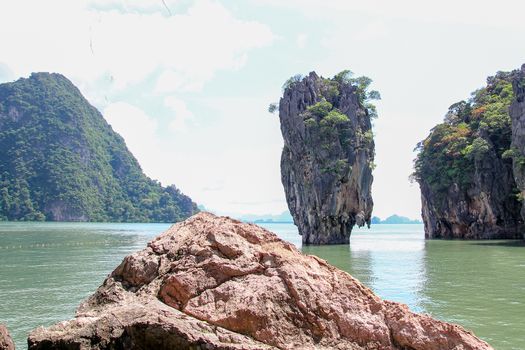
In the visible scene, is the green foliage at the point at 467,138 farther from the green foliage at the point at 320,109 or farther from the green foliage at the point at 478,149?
the green foliage at the point at 320,109

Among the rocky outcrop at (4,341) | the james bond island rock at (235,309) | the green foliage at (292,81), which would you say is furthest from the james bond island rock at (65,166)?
the james bond island rock at (235,309)

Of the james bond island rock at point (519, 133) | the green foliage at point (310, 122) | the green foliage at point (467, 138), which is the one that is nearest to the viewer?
the james bond island rock at point (519, 133)

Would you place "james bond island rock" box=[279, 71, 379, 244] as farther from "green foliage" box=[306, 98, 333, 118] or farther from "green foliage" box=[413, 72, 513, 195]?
"green foliage" box=[413, 72, 513, 195]

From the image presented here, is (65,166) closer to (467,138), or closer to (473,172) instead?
(467,138)

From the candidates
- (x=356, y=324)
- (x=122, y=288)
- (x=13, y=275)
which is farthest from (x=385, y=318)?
(x=13, y=275)

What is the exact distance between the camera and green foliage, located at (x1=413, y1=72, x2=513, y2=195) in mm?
52812

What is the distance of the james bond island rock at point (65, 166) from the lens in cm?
14075

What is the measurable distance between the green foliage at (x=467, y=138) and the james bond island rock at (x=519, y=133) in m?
6.56

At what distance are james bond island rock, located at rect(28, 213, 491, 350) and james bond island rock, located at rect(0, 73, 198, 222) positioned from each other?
141m

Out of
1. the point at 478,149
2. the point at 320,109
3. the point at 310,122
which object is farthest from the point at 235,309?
the point at 478,149

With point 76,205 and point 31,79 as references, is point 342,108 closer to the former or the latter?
point 76,205

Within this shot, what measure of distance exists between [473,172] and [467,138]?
13.2ft

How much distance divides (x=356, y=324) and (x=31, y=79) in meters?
189

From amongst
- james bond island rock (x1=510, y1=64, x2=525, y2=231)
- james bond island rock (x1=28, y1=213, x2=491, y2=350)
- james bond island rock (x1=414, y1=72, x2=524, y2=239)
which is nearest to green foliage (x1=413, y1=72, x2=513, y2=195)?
james bond island rock (x1=414, y1=72, x2=524, y2=239)
